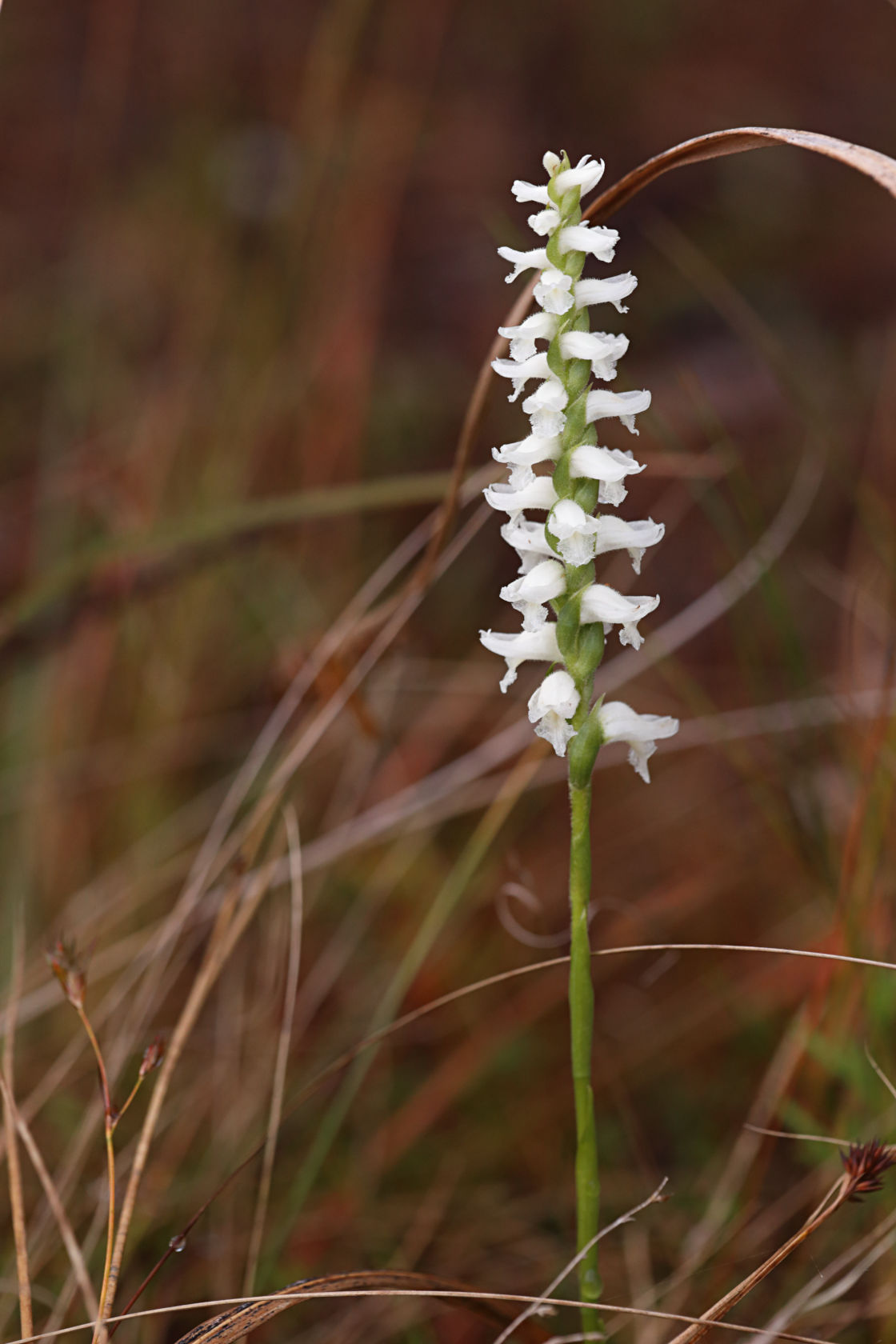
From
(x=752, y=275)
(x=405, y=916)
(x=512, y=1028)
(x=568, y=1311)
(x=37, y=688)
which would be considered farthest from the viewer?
(x=752, y=275)

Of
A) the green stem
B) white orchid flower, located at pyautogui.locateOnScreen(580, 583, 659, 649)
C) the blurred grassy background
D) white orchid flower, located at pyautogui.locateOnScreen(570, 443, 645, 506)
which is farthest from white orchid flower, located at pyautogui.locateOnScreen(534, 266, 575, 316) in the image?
the blurred grassy background

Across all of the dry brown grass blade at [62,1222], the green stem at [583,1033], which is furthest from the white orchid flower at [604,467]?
the dry brown grass blade at [62,1222]

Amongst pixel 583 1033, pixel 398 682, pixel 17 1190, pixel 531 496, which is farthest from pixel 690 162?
pixel 398 682

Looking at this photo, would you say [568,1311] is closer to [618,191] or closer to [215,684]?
[618,191]

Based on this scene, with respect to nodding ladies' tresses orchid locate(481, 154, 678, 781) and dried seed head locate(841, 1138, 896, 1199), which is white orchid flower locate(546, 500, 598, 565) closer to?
nodding ladies' tresses orchid locate(481, 154, 678, 781)

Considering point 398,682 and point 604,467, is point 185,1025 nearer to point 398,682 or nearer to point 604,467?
point 604,467

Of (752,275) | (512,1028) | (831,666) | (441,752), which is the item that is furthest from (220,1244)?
(752,275)
